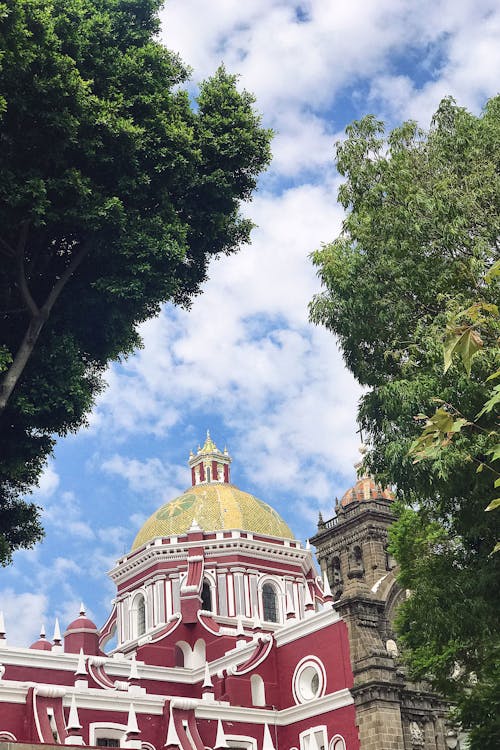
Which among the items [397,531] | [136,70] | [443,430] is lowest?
[443,430]

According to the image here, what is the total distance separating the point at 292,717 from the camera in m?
27.9

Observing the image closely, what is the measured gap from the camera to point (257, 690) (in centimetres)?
2864

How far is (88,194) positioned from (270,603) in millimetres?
24992

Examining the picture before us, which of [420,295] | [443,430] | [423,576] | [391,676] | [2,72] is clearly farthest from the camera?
[391,676]

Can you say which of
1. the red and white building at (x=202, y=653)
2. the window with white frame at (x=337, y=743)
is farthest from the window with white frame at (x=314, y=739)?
the window with white frame at (x=337, y=743)

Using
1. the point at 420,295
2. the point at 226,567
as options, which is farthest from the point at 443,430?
the point at 226,567

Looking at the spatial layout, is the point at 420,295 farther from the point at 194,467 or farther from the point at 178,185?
the point at 194,467

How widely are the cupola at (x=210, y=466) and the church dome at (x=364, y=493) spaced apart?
25.3 ft

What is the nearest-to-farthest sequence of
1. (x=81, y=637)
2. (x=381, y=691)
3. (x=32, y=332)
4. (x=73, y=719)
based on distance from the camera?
1. (x=32, y=332)
2. (x=73, y=719)
3. (x=381, y=691)
4. (x=81, y=637)

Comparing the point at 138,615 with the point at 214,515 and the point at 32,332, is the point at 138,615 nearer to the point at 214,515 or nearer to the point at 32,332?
the point at 214,515

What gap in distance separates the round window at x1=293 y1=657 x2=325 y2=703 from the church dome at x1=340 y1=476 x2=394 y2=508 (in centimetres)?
1960

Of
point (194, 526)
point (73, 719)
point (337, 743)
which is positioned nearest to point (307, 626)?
point (337, 743)

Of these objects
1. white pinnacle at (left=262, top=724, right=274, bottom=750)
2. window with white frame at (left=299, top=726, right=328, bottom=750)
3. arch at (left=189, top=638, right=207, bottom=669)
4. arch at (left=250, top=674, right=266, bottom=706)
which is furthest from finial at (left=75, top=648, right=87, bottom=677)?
window with white frame at (left=299, top=726, right=328, bottom=750)

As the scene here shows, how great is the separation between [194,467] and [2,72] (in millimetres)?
33105
